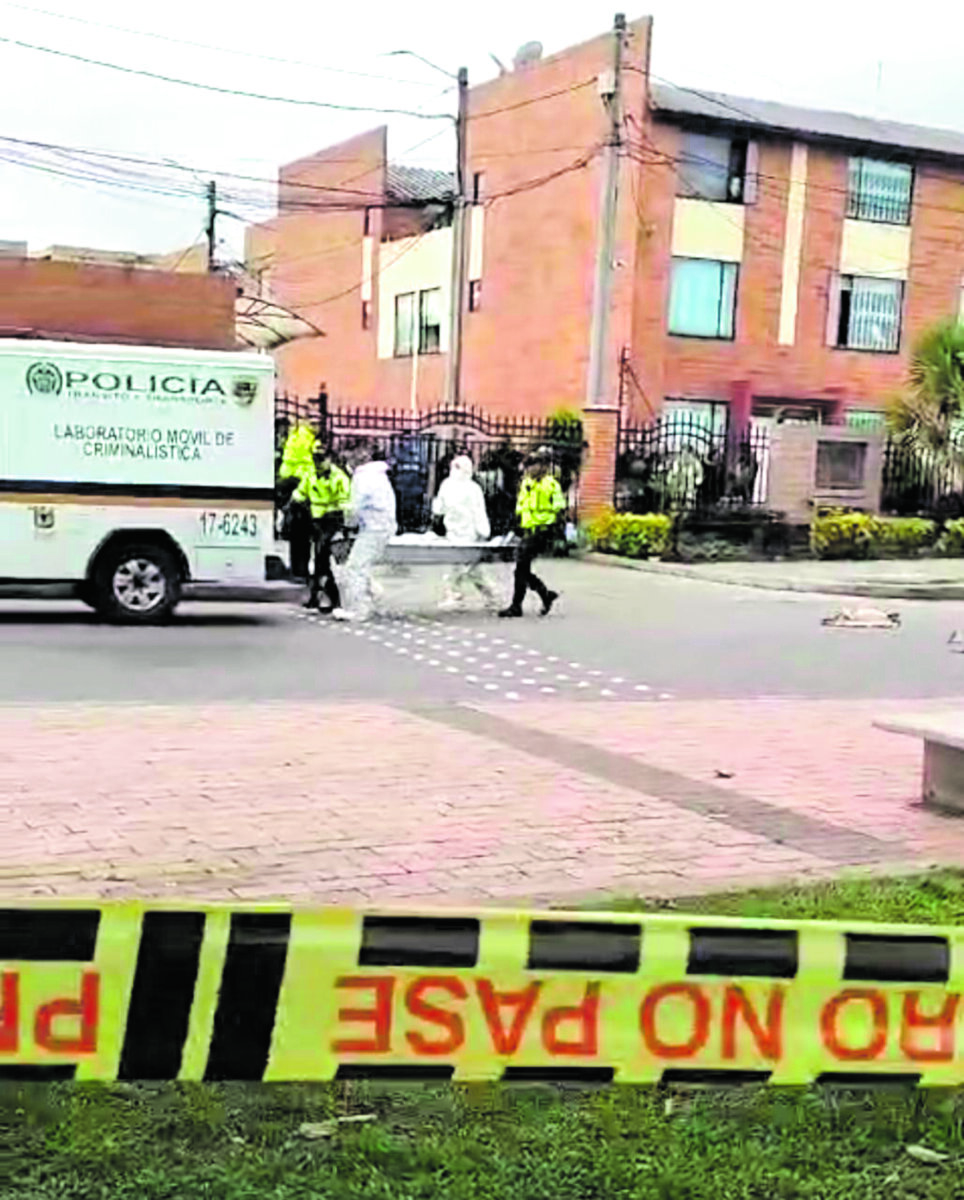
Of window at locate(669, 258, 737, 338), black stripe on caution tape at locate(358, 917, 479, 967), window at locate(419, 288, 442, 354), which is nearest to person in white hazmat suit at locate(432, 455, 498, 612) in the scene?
black stripe on caution tape at locate(358, 917, 479, 967)

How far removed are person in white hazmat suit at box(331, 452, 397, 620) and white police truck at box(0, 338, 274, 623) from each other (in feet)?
4.26

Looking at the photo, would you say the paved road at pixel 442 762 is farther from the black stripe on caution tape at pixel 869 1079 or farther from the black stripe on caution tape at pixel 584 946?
the black stripe on caution tape at pixel 584 946

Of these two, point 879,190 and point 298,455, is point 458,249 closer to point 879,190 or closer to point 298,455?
point 879,190

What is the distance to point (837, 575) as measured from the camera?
23219 mm

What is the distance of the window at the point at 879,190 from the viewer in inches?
1374

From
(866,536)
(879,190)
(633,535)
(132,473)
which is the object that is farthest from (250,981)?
(879,190)

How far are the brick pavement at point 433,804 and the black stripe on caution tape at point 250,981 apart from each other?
2212 mm

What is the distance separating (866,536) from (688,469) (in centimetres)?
327

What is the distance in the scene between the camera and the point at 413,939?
3.27 metres

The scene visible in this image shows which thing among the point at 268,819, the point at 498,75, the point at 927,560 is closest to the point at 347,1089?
the point at 268,819

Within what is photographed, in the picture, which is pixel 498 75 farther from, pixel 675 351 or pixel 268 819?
pixel 268 819

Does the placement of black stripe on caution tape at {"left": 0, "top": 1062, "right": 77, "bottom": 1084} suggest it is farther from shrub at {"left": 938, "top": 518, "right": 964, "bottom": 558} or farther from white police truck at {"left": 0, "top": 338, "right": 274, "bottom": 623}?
shrub at {"left": 938, "top": 518, "right": 964, "bottom": 558}

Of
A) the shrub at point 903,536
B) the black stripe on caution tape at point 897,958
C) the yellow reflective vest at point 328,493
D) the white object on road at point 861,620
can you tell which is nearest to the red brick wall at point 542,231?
the shrub at point 903,536

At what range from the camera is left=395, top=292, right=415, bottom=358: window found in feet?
133
